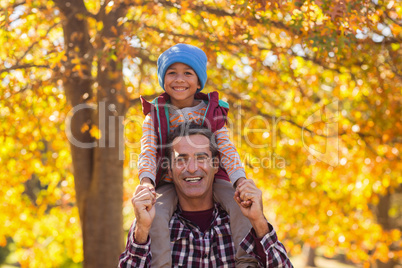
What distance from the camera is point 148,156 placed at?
308 centimetres

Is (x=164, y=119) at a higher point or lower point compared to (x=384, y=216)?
higher

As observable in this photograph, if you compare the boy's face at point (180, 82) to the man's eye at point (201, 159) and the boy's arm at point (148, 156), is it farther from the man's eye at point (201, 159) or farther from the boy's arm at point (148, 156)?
the man's eye at point (201, 159)

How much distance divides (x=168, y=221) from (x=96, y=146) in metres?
Answer: 3.56

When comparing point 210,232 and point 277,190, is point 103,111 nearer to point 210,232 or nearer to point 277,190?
point 210,232

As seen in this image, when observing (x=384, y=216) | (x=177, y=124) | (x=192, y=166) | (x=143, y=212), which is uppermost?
(x=177, y=124)

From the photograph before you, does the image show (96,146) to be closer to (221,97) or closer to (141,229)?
(221,97)

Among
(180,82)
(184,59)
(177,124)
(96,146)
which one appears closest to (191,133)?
(177,124)

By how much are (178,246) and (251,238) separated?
0.54m

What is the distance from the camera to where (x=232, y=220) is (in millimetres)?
2955

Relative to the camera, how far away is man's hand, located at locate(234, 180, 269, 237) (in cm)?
269

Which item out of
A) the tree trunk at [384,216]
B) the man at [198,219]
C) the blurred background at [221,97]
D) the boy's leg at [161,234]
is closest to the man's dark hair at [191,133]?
the man at [198,219]

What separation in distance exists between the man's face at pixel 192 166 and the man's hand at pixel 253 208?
38cm

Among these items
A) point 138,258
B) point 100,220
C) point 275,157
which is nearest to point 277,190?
point 275,157

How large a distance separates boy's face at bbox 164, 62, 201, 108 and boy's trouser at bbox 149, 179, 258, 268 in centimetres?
71
